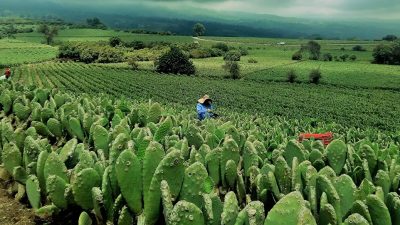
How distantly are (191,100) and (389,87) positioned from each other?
2803cm

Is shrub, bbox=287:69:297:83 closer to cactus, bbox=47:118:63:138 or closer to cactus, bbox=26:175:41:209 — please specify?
cactus, bbox=47:118:63:138

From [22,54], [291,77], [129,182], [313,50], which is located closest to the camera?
[129,182]

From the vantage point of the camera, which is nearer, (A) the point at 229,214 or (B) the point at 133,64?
(A) the point at 229,214

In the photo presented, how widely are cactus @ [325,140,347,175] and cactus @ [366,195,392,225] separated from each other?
131cm

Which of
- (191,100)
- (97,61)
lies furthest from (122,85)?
(97,61)

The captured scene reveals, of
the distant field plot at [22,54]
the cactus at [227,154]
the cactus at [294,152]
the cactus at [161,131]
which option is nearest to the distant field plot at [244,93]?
the distant field plot at [22,54]

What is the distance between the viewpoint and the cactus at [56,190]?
10.7 feet

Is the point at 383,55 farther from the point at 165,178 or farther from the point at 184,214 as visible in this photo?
the point at 184,214

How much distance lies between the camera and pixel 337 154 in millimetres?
3822

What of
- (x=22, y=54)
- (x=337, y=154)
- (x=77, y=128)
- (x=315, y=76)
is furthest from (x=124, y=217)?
(x=22, y=54)

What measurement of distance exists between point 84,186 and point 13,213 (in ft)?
3.24

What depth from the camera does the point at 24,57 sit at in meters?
71.2

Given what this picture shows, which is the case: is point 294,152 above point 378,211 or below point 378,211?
below

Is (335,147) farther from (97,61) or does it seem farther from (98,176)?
(97,61)
